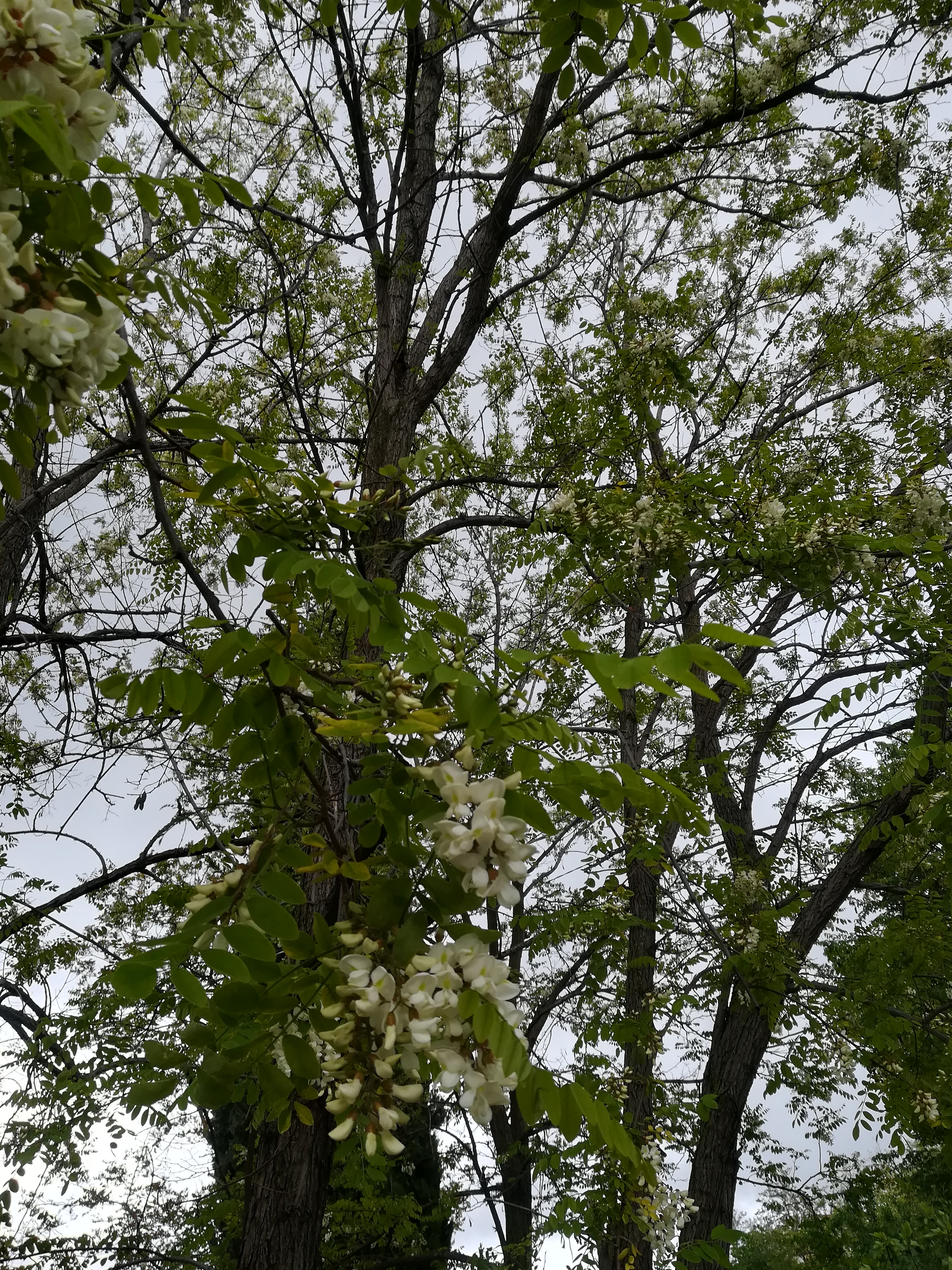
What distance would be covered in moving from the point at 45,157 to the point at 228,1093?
1.31 metres

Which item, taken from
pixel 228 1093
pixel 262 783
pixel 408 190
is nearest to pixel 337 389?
pixel 408 190

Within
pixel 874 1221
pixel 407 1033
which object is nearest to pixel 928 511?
pixel 407 1033

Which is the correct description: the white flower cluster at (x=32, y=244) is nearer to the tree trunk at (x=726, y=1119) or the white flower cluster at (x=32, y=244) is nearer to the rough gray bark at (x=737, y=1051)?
the rough gray bark at (x=737, y=1051)

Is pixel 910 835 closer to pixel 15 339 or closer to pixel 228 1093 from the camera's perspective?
pixel 228 1093

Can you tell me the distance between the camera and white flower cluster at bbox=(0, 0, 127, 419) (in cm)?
99

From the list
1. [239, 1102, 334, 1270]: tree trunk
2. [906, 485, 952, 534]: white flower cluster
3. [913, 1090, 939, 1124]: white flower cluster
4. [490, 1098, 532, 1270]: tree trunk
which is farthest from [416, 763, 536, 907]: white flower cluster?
[490, 1098, 532, 1270]: tree trunk

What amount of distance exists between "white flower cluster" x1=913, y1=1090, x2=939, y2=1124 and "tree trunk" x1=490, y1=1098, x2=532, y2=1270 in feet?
9.79

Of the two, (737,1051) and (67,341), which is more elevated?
(737,1051)

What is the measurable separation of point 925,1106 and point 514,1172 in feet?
14.2

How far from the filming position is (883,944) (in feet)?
18.3

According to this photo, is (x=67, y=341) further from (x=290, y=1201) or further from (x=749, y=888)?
(x=749, y=888)

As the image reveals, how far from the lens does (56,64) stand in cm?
105

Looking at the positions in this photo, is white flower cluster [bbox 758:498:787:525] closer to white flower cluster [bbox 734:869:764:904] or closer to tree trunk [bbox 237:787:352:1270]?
tree trunk [bbox 237:787:352:1270]

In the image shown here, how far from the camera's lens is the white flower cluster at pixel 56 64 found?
0.99 metres
